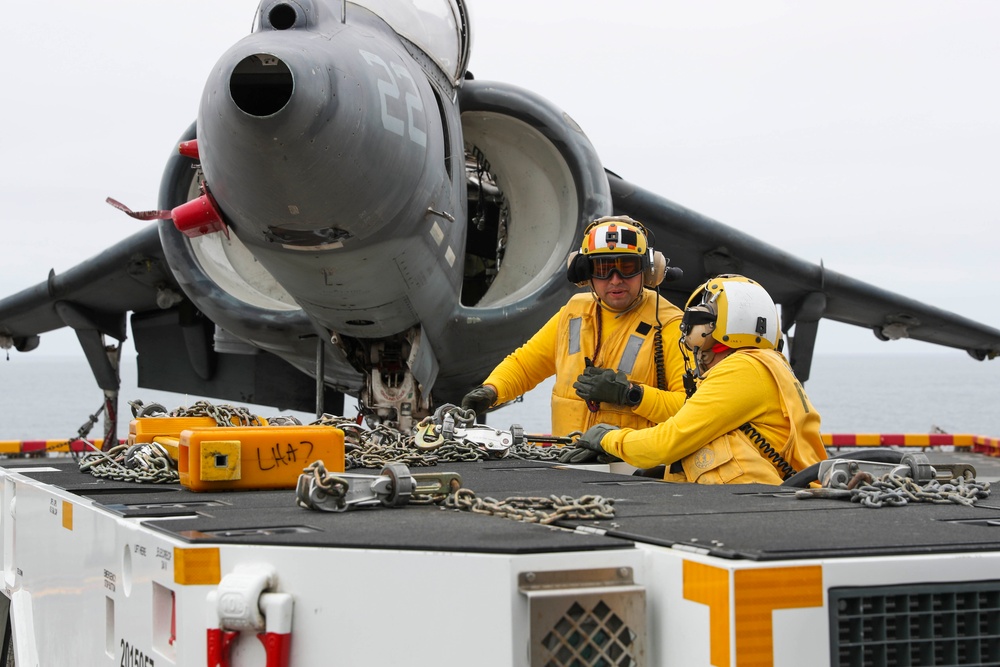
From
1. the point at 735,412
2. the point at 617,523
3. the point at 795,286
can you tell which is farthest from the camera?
the point at 795,286

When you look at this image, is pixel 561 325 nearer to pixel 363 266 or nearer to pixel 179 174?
pixel 363 266

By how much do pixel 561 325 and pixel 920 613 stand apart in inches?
157

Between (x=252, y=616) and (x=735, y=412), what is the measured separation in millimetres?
2052

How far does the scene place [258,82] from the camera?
4781 millimetres

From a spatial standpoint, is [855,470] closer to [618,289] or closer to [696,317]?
[696,317]

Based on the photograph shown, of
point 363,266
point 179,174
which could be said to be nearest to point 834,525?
point 363,266

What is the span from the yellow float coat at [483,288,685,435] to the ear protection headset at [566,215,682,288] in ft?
0.46

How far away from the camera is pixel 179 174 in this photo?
7.85m

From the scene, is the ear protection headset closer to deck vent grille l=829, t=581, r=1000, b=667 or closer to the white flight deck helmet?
the white flight deck helmet

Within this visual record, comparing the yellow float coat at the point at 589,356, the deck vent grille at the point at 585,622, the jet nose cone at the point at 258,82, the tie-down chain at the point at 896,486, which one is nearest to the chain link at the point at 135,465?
the jet nose cone at the point at 258,82

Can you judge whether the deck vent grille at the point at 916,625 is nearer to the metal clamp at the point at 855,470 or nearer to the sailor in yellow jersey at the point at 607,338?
the metal clamp at the point at 855,470

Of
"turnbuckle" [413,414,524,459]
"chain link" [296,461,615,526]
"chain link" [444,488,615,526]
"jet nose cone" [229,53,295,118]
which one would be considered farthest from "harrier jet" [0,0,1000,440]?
"chain link" [444,488,615,526]

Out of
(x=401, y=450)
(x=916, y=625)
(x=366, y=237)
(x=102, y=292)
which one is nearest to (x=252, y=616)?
(x=916, y=625)

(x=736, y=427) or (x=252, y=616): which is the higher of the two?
(x=736, y=427)
